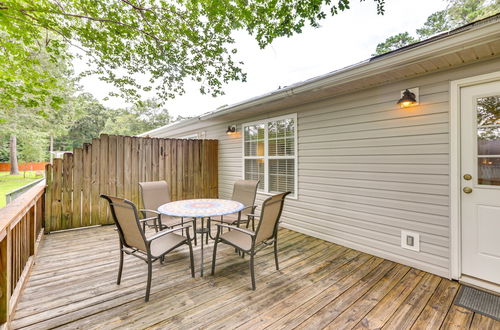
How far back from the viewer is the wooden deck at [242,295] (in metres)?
1.76

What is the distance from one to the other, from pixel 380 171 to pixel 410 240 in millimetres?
971

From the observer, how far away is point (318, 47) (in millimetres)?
7309

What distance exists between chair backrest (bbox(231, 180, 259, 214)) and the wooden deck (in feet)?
3.07

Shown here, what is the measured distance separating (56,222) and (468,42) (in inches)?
257

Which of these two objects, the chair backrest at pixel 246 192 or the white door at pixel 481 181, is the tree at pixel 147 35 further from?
the chair backrest at pixel 246 192

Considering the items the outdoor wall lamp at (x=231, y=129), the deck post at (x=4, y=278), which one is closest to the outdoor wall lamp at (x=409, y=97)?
the outdoor wall lamp at (x=231, y=129)

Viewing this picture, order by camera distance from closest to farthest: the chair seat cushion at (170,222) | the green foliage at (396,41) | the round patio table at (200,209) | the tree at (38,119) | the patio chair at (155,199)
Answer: the round patio table at (200,209) < the chair seat cushion at (170,222) < the patio chair at (155,199) < the tree at (38,119) < the green foliage at (396,41)

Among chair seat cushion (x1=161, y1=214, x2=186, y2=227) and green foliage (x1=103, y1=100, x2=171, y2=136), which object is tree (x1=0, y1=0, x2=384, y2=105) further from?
green foliage (x1=103, y1=100, x2=171, y2=136)

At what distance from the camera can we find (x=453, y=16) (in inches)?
371

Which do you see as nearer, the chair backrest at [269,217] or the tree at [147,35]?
the chair backrest at [269,217]

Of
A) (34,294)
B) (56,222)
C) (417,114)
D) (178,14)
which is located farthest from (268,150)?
(56,222)

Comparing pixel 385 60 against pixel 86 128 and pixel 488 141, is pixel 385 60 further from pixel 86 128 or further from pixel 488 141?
pixel 86 128

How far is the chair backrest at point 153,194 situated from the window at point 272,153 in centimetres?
220

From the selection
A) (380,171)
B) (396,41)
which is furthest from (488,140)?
(396,41)
